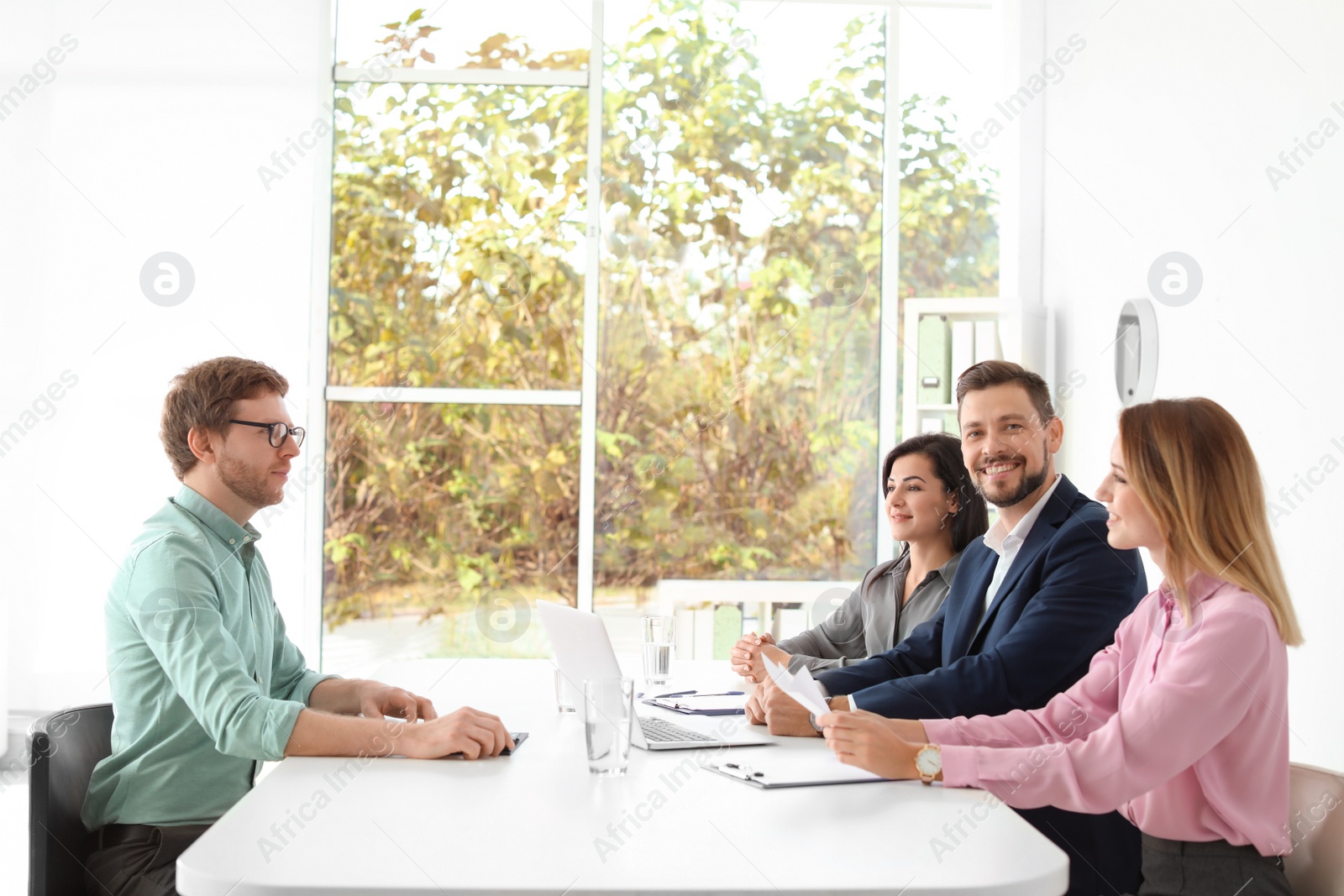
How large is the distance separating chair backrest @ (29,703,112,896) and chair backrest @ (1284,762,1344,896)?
172 centimetres

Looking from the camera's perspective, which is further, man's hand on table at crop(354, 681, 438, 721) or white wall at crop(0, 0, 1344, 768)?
white wall at crop(0, 0, 1344, 768)

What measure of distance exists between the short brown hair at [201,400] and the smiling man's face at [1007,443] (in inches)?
57.1

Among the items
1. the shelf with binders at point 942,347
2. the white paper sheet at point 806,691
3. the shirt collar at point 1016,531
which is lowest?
the white paper sheet at point 806,691

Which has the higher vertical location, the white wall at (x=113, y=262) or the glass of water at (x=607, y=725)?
the white wall at (x=113, y=262)

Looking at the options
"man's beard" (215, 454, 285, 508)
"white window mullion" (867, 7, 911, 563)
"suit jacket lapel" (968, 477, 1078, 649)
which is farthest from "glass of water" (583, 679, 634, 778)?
"white window mullion" (867, 7, 911, 563)

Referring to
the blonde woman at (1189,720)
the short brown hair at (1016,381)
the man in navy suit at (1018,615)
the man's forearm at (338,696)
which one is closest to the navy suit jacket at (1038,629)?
the man in navy suit at (1018,615)

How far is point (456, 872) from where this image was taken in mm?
1137

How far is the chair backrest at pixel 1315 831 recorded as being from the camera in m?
1.40

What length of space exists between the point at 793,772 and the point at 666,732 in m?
0.31

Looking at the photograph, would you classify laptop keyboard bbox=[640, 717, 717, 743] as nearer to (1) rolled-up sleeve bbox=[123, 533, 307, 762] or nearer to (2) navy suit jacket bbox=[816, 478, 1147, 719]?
(2) navy suit jacket bbox=[816, 478, 1147, 719]

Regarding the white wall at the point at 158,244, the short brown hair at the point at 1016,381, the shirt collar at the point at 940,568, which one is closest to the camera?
the short brown hair at the point at 1016,381

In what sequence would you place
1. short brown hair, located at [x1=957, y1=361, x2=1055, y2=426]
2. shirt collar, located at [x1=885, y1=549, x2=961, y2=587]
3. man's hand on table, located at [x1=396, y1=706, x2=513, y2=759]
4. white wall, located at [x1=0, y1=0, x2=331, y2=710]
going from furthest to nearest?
1. white wall, located at [x1=0, y1=0, x2=331, y2=710]
2. shirt collar, located at [x1=885, y1=549, x2=961, y2=587]
3. short brown hair, located at [x1=957, y1=361, x2=1055, y2=426]
4. man's hand on table, located at [x1=396, y1=706, x2=513, y2=759]

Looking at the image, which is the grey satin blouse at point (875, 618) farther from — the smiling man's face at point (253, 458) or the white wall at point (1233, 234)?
the smiling man's face at point (253, 458)

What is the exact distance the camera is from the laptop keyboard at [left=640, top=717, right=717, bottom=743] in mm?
1768
